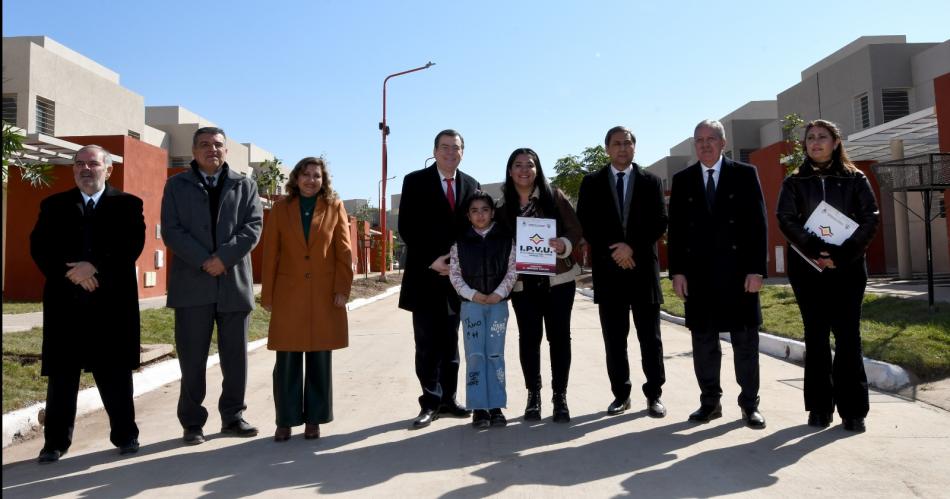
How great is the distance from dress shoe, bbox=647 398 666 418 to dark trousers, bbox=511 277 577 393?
26.5 inches

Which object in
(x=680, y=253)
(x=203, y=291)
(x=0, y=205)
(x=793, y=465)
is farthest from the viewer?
(x=680, y=253)

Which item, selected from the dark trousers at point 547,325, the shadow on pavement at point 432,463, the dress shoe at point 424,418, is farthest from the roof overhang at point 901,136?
the dress shoe at point 424,418

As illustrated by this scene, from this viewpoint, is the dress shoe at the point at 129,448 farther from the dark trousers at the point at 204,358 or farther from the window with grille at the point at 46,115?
the window with grille at the point at 46,115

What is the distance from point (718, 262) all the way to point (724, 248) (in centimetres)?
11

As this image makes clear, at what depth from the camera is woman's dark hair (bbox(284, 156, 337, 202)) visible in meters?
4.82

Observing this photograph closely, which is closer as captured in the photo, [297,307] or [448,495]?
[448,495]

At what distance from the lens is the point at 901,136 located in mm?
17531

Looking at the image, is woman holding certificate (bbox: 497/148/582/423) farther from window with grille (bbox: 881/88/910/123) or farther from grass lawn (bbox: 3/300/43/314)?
window with grille (bbox: 881/88/910/123)

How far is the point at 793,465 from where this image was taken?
3.74 metres

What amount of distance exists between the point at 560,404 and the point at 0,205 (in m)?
3.66

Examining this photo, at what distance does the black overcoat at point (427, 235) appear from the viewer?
519 centimetres

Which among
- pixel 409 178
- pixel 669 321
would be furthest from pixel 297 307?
pixel 669 321

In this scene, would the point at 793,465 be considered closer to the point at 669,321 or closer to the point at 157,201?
the point at 669,321

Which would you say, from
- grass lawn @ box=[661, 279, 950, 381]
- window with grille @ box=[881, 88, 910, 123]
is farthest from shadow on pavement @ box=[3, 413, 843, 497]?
window with grille @ box=[881, 88, 910, 123]
